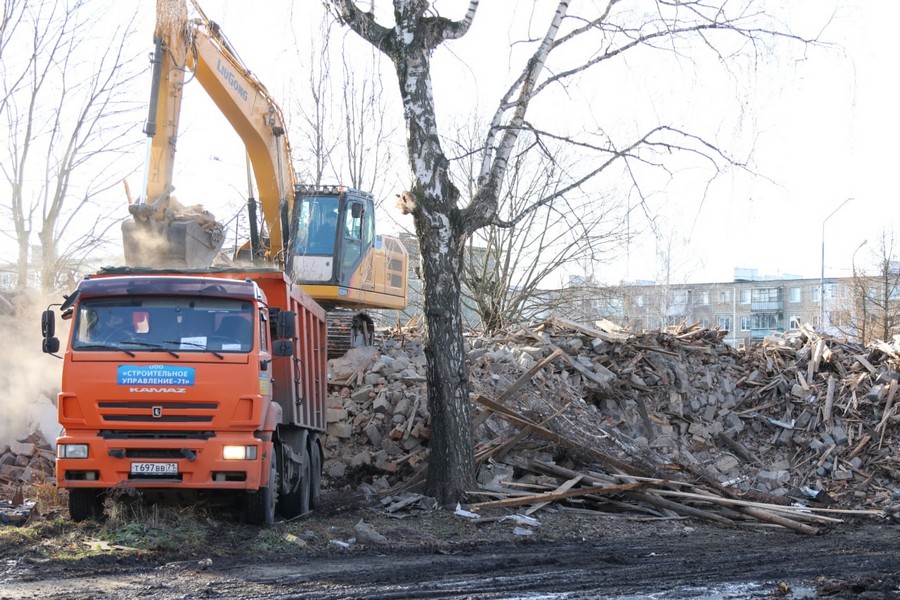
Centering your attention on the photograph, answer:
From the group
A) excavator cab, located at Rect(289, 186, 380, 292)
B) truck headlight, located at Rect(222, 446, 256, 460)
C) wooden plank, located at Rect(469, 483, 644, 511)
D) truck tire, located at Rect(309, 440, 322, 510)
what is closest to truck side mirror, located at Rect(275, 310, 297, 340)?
truck headlight, located at Rect(222, 446, 256, 460)

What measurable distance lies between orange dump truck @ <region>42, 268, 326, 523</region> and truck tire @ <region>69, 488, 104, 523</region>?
1 centimetres

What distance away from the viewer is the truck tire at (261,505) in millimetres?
10844

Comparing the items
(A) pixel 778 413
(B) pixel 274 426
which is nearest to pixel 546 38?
(B) pixel 274 426

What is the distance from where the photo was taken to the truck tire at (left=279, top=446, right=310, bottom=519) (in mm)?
12398

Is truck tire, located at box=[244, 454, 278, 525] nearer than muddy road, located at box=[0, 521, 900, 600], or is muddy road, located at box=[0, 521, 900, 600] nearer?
muddy road, located at box=[0, 521, 900, 600]

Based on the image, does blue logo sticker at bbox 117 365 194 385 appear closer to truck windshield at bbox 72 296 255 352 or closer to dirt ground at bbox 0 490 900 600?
truck windshield at bbox 72 296 255 352

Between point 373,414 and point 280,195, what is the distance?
4.24m

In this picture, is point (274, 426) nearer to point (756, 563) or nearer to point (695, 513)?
point (756, 563)

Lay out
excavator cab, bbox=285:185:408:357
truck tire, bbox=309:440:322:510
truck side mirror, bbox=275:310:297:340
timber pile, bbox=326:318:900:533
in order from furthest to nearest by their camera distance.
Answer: excavator cab, bbox=285:185:408:357 < timber pile, bbox=326:318:900:533 < truck tire, bbox=309:440:322:510 < truck side mirror, bbox=275:310:297:340

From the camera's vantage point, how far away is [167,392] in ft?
33.6

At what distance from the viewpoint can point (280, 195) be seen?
688 inches

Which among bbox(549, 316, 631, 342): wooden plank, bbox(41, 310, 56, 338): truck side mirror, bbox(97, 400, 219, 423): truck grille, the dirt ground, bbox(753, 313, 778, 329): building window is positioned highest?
bbox(753, 313, 778, 329): building window

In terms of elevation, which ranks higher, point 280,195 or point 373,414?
point 280,195

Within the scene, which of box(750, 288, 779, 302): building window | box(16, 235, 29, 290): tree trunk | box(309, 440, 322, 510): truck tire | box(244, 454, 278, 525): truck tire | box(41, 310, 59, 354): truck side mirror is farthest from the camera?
box(750, 288, 779, 302): building window
